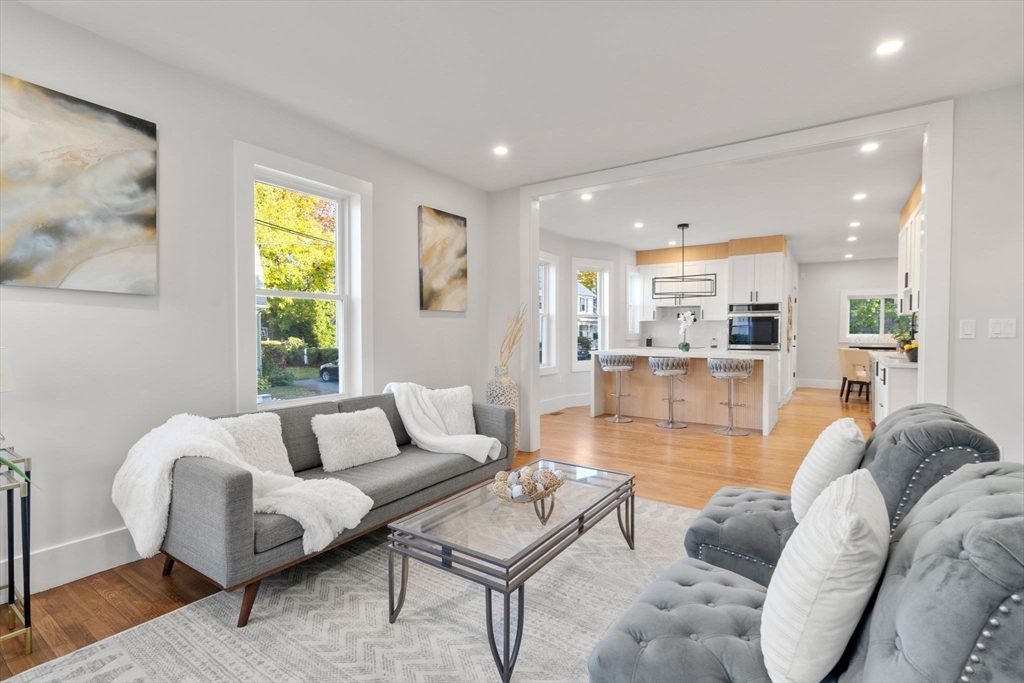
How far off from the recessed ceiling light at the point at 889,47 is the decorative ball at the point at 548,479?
2.79m

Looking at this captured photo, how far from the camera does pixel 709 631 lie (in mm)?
1327

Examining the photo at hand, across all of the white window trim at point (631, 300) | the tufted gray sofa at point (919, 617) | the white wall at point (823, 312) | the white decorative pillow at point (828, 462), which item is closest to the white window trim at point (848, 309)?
the white wall at point (823, 312)

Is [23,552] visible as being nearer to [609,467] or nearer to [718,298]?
[609,467]

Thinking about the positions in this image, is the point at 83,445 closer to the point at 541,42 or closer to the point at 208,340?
the point at 208,340

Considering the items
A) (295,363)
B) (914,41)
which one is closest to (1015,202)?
(914,41)

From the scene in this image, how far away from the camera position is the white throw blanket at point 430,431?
3.44 metres

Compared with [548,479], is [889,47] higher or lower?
higher

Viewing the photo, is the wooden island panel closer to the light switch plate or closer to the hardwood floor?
the hardwood floor

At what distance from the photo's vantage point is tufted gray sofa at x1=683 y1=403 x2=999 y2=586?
1.58 m

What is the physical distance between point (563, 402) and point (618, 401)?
46.2 inches

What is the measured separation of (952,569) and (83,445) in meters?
3.28

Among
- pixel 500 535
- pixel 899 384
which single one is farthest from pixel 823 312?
pixel 500 535

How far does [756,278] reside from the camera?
25.4 feet

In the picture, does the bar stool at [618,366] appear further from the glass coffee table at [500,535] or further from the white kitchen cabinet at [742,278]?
the glass coffee table at [500,535]
